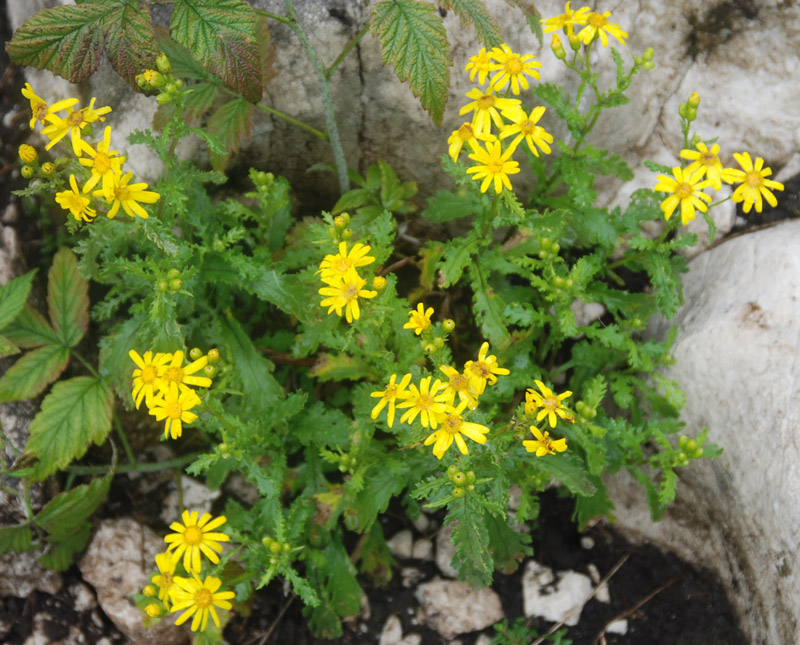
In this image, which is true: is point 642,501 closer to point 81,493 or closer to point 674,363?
point 674,363

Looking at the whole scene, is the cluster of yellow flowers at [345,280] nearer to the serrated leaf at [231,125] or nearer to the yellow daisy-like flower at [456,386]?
the yellow daisy-like flower at [456,386]

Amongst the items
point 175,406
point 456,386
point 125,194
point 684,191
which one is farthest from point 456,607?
point 125,194

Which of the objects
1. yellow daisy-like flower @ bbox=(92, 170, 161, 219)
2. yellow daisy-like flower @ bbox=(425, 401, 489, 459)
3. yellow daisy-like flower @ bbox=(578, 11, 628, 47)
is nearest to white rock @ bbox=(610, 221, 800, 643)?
yellow daisy-like flower @ bbox=(578, 11, 628, 47)

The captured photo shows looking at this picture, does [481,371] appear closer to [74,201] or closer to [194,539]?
[194,539]

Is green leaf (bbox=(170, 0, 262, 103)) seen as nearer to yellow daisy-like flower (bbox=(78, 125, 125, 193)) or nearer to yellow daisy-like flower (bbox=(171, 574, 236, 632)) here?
yellow daisy-like flower (bbox=(78, 125, 125, 193))

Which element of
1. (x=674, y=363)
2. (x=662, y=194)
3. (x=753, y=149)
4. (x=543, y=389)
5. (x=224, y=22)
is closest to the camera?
(x=543, y=389)

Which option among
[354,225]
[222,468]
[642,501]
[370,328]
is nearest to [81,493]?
[222,468]
